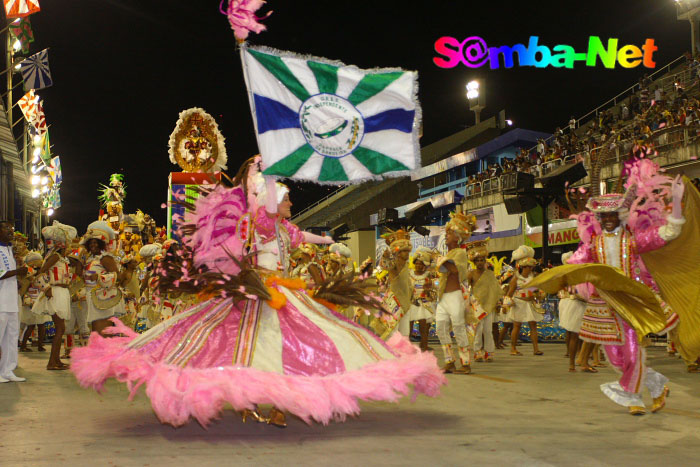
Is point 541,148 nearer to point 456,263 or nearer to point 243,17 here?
point 456,263

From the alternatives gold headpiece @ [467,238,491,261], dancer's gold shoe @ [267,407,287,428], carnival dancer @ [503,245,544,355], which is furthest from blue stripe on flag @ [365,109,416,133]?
carnival dancer @ [503,245,544,355]

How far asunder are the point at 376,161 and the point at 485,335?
22.8 ft

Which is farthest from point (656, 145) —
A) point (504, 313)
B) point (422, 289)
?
point (422, 289)

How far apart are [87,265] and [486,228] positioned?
2305cm

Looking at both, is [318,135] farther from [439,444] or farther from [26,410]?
[26,410]

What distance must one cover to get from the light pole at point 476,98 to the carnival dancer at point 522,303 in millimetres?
37580

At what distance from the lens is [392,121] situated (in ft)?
20.0

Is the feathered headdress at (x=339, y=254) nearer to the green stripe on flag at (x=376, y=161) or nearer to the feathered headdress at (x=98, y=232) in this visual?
the feathered headdress at (x=98, y=232)

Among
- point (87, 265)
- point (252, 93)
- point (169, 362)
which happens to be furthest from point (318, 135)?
point (87, 265)

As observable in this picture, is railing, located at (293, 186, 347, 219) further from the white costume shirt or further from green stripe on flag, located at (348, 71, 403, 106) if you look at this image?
green stripe on flag, located at (348, 71, 403, 106)

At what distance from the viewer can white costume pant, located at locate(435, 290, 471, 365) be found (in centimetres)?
1013

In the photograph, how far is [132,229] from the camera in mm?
22734

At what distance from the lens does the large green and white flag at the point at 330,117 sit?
5820 millimetres

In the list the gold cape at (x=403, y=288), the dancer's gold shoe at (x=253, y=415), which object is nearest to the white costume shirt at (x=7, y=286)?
the dancer's gold shoe at (x=253, y=415)
